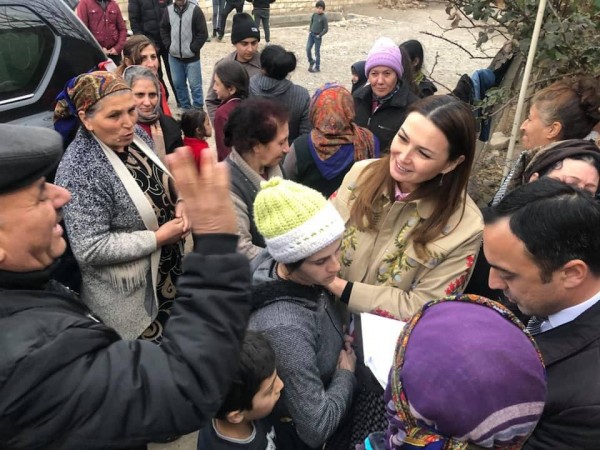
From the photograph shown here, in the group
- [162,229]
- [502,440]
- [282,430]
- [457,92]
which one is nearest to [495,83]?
[457,92]

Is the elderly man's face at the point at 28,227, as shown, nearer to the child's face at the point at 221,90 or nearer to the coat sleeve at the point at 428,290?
the coat sleeve at the point at 428,290

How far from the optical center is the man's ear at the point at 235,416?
1.55 metres

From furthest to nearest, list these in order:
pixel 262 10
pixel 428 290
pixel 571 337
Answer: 1. pixel 262 10
2. pixel 428 290
3. pixel 571 337

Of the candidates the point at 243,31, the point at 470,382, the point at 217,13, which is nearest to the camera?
the point at 470,382

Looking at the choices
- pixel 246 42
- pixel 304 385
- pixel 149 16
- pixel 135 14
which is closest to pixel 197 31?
pixel 149 16

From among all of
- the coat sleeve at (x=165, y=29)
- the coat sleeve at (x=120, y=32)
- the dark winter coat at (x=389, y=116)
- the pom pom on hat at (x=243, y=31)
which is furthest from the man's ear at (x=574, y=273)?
the coat sleeve at (x=165, y=29)

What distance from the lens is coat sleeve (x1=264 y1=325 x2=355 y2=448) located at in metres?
1.56

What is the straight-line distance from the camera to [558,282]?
134 centimetres

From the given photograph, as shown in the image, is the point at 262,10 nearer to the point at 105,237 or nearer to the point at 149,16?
the point at 149,16

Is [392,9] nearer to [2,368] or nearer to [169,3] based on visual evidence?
[169,3]

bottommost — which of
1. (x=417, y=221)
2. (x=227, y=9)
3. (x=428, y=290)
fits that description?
(x=227, y=9)

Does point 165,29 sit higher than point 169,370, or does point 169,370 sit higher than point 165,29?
point 169,370

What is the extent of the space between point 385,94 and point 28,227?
3054 millimetres

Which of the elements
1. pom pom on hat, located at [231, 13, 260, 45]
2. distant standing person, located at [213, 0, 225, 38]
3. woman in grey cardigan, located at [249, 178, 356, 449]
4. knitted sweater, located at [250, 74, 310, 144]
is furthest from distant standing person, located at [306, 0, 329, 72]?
woman in grey cardigan, located at [249, 178, 356, 449]
